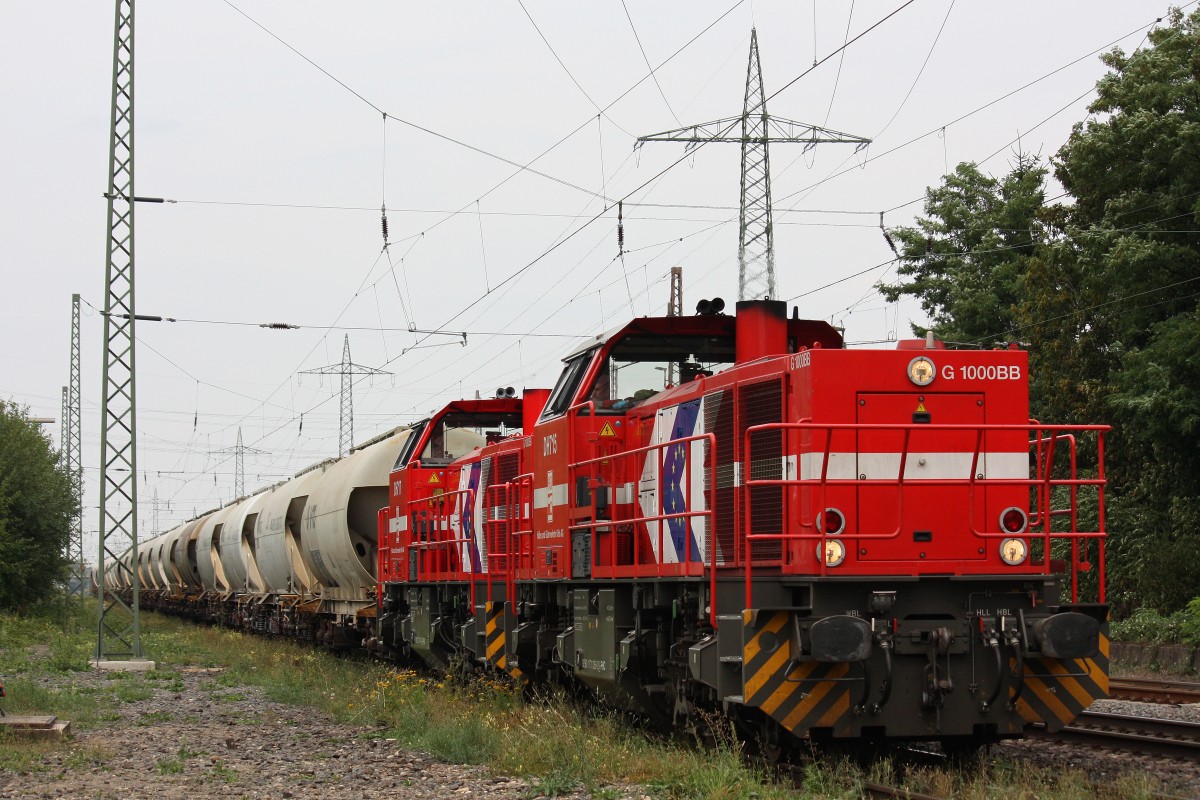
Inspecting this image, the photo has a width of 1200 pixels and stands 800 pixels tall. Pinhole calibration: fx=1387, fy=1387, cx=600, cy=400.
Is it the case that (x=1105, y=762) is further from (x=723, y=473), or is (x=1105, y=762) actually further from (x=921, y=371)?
(x=723, y=473)

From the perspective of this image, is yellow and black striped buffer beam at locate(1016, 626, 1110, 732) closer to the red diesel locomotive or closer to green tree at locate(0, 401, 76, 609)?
the red diesel locomotive

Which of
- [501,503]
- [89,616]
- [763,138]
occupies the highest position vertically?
[763,138]

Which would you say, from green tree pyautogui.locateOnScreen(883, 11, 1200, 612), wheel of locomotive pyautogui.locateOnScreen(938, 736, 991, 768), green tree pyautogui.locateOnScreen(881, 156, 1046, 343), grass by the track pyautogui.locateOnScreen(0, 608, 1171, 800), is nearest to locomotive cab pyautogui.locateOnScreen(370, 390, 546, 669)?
grass by the track pyautogui.locateOnScreen(0, 608, 1171, 800)

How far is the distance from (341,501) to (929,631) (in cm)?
1415

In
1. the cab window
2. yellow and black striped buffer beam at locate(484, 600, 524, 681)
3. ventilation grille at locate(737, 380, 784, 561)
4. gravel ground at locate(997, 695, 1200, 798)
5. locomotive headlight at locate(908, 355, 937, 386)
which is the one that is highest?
the cab window

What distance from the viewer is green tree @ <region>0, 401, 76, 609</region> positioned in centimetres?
3403

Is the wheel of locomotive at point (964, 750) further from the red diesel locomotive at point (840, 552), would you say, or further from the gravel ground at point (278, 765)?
the gravel ground at point (278, 765)

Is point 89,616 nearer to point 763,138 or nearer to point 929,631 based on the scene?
point 763,138

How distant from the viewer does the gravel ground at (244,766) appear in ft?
28.8

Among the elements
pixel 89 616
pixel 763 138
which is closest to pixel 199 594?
pixel 89 616

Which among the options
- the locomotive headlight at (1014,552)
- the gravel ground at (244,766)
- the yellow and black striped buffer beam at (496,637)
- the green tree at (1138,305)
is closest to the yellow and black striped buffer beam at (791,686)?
the gravel ground at (244,766)

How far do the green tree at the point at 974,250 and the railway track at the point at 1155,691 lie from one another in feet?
48.3

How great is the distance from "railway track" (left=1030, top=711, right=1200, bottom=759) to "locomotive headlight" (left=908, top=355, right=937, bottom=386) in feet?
8.39

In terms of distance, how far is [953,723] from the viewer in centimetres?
832
